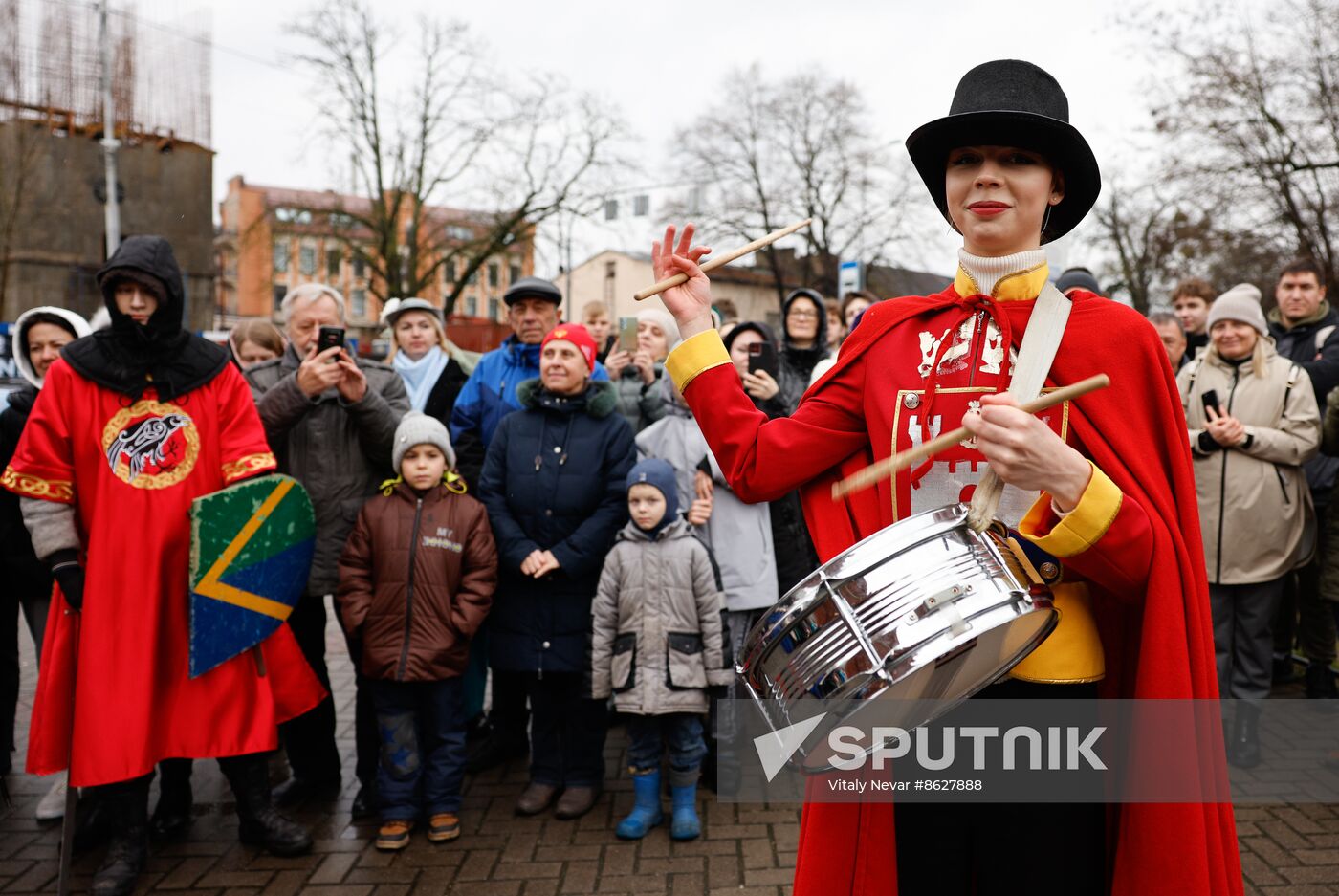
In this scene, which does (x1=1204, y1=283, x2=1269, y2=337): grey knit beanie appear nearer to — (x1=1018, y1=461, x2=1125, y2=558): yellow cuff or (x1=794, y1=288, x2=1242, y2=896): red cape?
(x1=794, y1=288, x2=1242, y2=896): red cape

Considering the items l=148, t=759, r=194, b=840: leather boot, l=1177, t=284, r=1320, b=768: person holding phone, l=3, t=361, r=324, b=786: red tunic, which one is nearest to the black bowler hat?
l=3, t=361, r=324, b=786: red tunic

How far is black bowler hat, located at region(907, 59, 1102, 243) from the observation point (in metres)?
1.78

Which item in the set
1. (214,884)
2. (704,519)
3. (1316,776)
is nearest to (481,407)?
(704,519)

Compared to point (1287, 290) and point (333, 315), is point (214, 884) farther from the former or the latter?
point (1287, 290)

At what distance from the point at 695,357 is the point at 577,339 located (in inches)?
104

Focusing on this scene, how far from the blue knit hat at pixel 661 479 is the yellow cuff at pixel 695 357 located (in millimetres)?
2257

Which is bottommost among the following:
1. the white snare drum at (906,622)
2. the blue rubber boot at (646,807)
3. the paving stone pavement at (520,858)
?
the paving stone pavement at (520,858)

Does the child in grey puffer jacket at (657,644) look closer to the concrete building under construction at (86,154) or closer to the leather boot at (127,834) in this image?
the leather boot at (127,834)

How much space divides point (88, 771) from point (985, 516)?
3.31 meters

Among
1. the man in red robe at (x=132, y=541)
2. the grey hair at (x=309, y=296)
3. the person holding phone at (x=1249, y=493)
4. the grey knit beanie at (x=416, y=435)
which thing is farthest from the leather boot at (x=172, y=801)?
the person holding phone at (x=1249, y=493)

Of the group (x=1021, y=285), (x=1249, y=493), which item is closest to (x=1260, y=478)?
(x=1249, y=493)

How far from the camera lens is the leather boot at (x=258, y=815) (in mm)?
3855

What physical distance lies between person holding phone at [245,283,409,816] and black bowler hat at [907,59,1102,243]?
304 centimetres

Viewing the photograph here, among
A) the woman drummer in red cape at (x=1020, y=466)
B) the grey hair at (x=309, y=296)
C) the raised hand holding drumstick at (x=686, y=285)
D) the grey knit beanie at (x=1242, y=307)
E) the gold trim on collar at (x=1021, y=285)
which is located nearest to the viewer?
the woman drummer in red cape at (x=1020, y=466)
